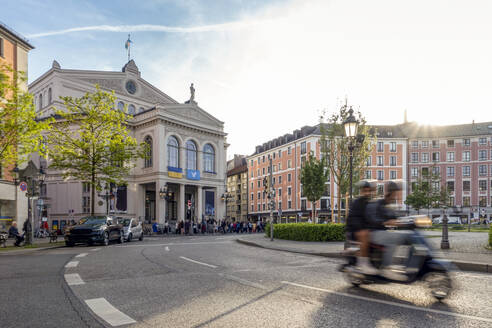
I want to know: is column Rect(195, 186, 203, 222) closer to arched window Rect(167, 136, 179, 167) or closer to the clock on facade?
arched window Rect(167, 136, 179, 167)

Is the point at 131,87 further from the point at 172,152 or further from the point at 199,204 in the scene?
the point at 199,204

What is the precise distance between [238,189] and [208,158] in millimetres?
42382

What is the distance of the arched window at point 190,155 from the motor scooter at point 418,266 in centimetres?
4742

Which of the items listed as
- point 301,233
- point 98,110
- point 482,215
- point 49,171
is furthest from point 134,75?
point 482,215

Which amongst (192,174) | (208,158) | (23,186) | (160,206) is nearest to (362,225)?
(23,186)

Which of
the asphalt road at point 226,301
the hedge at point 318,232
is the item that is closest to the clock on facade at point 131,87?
the hedge at point 318,232

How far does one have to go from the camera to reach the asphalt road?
439cm

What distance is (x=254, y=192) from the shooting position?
88.8m

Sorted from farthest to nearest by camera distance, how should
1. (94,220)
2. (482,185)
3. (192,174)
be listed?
(482,185)
(192,174)
(94,220)

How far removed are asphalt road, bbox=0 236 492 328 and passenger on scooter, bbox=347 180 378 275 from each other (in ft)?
1.37

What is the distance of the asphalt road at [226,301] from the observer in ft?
14.4

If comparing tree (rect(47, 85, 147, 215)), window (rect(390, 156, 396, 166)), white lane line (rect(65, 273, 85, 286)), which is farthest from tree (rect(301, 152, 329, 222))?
window (rect(390, 156, 396, 166))

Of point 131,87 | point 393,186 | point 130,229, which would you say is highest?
point 131,87

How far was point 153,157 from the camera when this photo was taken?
48875 millimetres
